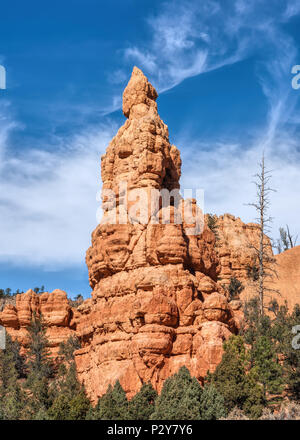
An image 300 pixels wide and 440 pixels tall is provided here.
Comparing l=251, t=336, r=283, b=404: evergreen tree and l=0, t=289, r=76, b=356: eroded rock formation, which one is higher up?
l=0, t=289, r=76, b=356: eroded rock formation

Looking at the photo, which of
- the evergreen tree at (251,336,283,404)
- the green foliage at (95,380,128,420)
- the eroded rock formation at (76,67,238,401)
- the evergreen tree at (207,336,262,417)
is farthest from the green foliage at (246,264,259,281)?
the green foliage at (95,380,128,420)

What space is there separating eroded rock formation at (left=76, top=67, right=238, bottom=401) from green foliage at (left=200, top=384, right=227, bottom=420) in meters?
3.90

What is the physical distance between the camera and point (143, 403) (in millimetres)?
31266

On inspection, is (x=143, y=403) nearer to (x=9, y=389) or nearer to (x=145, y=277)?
(x=145, y=277)

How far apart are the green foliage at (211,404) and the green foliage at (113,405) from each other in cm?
455

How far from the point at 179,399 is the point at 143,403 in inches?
96.6

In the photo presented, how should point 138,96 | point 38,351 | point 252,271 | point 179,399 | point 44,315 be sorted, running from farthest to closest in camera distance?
point 252,271 → point 44,315 → point 38,351 → point 138,96 → point 179,399

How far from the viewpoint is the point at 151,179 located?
4072 cm

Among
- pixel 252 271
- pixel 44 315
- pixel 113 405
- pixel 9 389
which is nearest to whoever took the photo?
pixel 113 405

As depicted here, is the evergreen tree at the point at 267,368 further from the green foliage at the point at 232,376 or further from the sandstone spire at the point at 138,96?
the sandstone spire at the point at 138,96

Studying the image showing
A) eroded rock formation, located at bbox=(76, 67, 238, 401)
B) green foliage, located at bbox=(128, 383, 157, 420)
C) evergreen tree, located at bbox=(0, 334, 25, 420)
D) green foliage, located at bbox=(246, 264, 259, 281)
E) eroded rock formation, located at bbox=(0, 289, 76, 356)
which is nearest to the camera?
green foliage, located at bbox=(128, 383, 157, 420)

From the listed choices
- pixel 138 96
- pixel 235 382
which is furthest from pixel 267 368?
pixel 138 96

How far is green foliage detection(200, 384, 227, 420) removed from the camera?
28.2m

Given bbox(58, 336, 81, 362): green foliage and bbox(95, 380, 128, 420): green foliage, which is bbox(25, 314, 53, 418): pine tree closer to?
bbox(58, 336, 81, 362): green foliage
